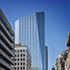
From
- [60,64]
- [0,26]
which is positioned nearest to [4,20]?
[0,26]

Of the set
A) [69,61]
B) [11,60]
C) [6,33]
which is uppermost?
[6,33]

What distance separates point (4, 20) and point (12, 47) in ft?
64.9

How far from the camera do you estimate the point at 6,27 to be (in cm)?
11544

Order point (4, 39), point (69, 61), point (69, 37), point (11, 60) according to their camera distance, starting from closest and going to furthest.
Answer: point (69, 37), point (69, 61), point (4, 39), point (11, 60)

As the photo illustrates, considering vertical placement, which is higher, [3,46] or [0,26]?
[0,26]

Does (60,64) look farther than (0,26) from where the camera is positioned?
No

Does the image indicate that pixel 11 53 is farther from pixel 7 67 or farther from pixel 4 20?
pixel 4 20

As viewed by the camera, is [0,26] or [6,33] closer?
[0,26]

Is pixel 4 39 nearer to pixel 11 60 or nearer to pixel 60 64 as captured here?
pixel 11 60

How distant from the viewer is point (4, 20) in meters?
110

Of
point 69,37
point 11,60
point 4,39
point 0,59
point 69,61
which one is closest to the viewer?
point 69,37

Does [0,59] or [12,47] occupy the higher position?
[12,47]

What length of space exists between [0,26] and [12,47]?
77.2 feet

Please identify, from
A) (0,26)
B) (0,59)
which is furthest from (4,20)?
(0,59)
